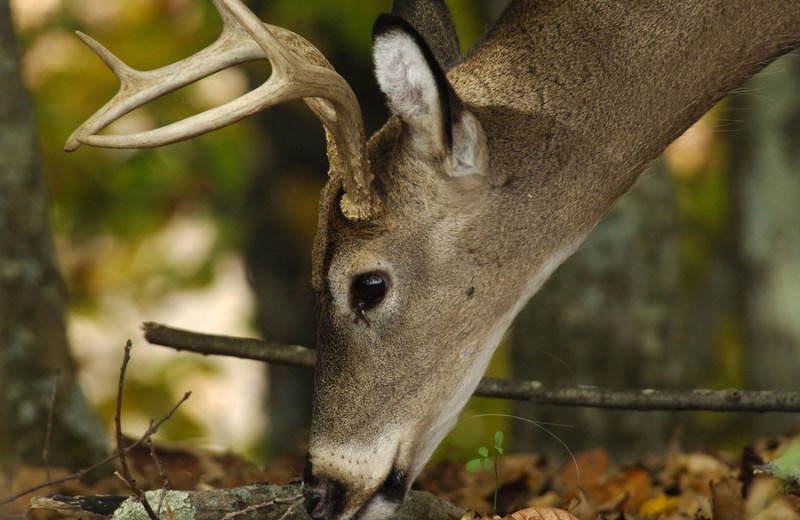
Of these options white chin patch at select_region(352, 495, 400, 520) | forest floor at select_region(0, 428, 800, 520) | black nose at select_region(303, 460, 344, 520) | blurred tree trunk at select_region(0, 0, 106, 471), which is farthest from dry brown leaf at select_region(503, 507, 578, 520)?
blurred tree trunk at select_region(0, 0, 106, 471)

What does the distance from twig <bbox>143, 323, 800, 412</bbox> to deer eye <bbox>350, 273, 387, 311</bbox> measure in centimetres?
53

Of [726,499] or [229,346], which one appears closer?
[726,499]

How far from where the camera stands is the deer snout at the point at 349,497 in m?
3.50

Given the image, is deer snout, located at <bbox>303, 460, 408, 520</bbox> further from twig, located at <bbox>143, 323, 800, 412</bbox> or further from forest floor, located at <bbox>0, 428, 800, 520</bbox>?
twig, located at <bbox>143, 323, 800, 412</bbox>

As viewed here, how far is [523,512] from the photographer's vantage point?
3250mm

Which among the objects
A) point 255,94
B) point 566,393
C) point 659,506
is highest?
point 255,94

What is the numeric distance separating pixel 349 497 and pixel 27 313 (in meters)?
1.84

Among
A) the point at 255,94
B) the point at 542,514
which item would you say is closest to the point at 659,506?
the point at 542,514

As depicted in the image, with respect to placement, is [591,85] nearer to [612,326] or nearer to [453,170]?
[453,170]

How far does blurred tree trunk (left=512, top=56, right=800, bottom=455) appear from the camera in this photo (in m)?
5.82

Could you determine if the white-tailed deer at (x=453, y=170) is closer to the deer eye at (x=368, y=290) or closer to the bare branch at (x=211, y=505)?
the deer eye at (x=368, y=290)

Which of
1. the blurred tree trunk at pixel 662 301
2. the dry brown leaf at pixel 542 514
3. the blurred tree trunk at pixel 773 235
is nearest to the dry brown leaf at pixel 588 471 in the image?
the blurred tree trunk at pixel 662 301

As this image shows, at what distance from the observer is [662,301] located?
19.5ft

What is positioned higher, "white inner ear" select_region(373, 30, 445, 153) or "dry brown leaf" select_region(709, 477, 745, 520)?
"white inner ear" select_region(373, 30, 445, 153)
